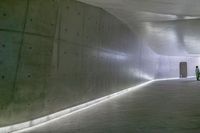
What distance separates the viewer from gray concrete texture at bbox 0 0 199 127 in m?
4.34

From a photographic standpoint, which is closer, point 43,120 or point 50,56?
point 43,120

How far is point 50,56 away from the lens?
5332 mm

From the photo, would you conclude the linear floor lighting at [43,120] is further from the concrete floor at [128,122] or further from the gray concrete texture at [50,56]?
the concrete floor at [128,122]

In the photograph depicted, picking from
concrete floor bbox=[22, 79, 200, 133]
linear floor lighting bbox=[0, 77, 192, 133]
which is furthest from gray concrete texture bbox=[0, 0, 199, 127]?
concrete floor bbox=[22, 79, 200, 133]

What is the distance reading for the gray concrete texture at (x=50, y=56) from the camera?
434cm

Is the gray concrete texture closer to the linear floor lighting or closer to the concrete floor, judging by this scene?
the linear floor lighting

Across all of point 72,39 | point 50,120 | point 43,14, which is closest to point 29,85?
point 50,120

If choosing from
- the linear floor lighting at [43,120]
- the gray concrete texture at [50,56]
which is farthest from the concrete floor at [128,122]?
the gray concrete texture at [50,56]

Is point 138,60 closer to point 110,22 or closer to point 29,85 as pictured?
point 110,22

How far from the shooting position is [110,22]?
908 centimetres

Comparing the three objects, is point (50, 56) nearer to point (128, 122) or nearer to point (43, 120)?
point (43, 120)

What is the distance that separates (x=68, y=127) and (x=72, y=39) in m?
2.53

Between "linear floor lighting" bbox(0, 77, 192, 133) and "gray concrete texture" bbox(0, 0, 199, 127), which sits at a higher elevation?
"gray concrete texture" bbox(0, 0, 199, 127)

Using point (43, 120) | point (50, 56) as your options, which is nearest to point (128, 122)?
point (43, 120)
